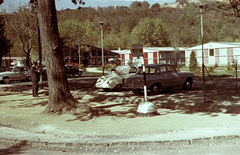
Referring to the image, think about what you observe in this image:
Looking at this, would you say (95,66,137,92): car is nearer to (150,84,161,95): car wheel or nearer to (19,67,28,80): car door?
(150,84,161,95): car wheel

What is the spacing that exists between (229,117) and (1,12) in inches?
1717

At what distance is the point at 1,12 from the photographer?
46031mm

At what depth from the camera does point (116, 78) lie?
59.6 feet

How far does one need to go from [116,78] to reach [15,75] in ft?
48.2

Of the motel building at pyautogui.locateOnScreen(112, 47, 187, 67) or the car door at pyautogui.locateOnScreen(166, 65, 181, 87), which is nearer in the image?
the car door at pyautogui.locateOnScreen(166, 65, 181, 87)

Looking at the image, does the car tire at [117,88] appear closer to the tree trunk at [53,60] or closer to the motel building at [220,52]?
the tree trunk at [53,60]

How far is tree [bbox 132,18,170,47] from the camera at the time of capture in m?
110

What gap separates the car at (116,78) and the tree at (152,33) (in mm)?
92186

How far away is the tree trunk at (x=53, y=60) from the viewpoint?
418 inches

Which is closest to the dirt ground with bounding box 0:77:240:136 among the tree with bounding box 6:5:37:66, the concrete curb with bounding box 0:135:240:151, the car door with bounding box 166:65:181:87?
the concrete curb with bounding box 0:135:240:151

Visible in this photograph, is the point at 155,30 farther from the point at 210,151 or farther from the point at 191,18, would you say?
the point at 210,151

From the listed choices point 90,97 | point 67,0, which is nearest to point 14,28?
point 67,0

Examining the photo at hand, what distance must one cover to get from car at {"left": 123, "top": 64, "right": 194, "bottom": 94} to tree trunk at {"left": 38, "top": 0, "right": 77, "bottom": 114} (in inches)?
212

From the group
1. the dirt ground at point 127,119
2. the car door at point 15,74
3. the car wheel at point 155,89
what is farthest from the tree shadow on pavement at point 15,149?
the car door at point 15,74
